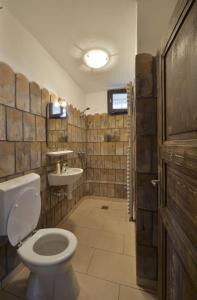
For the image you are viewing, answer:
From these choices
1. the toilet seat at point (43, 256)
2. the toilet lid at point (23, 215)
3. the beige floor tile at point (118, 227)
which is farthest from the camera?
the beige floor tile at point (118, 227)

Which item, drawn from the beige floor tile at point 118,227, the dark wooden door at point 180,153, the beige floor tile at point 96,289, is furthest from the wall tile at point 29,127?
the beige floor tile at point 118,227

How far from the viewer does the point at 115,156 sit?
324cm

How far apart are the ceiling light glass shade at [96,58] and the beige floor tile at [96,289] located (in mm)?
2377

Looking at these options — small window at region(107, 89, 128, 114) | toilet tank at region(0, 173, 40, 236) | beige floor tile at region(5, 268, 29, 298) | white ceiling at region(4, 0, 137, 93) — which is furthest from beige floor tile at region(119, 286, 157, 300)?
small window at region(107, 89, 128, 114)

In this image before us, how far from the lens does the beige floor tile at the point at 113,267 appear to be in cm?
140

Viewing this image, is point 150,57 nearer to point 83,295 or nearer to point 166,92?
point 166,92

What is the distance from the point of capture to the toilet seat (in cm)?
104

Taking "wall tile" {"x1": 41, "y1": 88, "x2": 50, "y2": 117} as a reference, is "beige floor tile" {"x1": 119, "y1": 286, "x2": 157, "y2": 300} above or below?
below

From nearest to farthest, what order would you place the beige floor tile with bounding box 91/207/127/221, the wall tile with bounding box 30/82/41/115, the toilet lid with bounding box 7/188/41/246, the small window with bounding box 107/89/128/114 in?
the toilet lid with bounding box 7/188/41/246 < the wall tile with bounding box 30/82/41/115 < the beige floor tile with bounding box 91/207/127/221 < the small window with bounding box 107/89/128/114

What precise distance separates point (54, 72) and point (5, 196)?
169cm

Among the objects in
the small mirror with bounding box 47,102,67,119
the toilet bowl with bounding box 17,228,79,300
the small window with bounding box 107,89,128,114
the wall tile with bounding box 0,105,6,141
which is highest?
the small window with bounding box 107,89,128,114

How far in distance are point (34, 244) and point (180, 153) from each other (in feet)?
4.22

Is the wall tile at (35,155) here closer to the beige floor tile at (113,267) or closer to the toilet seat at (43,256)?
the toilet seat at (43,256)

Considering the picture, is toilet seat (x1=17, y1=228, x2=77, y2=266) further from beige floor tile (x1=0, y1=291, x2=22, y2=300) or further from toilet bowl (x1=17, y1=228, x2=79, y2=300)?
beige floor tile (x1=0, y1=291, x2=22, y2=300)
